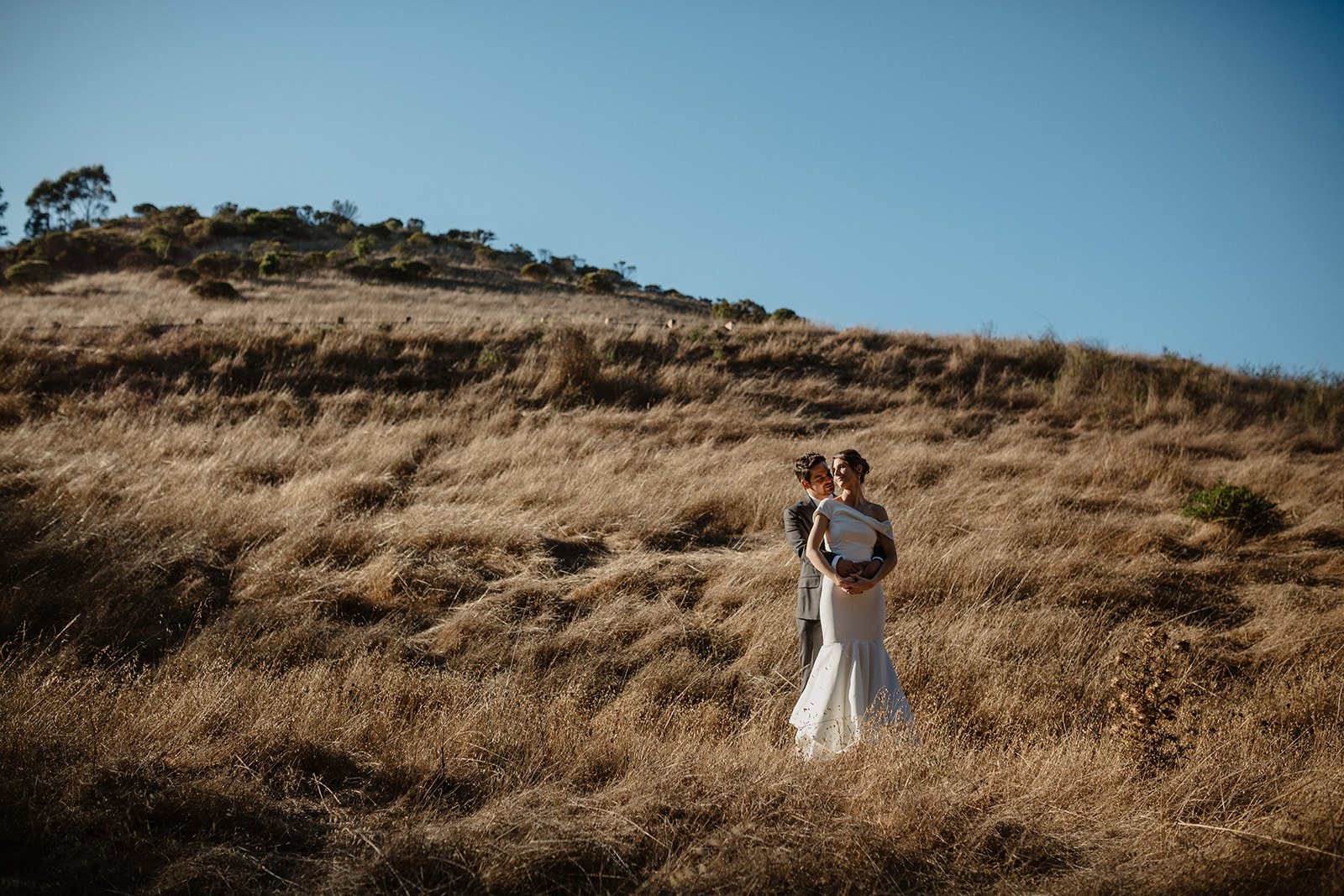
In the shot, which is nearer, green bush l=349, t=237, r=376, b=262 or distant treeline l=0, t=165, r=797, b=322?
distant treeline l=0, t=165, r=797, b=322

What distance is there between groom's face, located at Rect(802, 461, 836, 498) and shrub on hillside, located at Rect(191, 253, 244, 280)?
2683 cm

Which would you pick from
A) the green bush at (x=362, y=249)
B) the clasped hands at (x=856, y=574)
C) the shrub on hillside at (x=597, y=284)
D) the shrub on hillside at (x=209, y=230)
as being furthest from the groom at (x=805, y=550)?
the shrub on hillside at (x=209, y=230)

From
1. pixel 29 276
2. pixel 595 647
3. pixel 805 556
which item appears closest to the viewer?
pixel 805 556

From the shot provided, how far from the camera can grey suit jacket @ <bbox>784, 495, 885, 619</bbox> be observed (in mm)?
4145

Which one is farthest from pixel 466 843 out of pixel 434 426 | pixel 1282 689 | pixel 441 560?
pixel 434 426

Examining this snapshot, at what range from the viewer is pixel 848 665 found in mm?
3846

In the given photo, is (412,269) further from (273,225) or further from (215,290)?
(273,225)

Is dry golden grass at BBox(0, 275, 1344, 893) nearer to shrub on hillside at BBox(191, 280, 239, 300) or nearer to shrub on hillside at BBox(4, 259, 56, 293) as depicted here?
shrub on hillside at BBox(191, 280, 239, 300)

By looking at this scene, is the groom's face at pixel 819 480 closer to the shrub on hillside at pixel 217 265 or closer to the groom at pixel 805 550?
the groom at pixel 805 550

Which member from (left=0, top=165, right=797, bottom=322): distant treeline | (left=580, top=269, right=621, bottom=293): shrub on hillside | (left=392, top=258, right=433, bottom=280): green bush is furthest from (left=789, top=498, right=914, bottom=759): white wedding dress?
(left=580, top=269, right=621, bottom=293): shrub on hillside

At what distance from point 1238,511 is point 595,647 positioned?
709 centimetres

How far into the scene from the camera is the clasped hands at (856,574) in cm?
378

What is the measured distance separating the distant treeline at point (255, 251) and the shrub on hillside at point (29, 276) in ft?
0.13

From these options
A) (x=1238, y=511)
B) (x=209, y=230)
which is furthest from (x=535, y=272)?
(x=1238, y=511)
